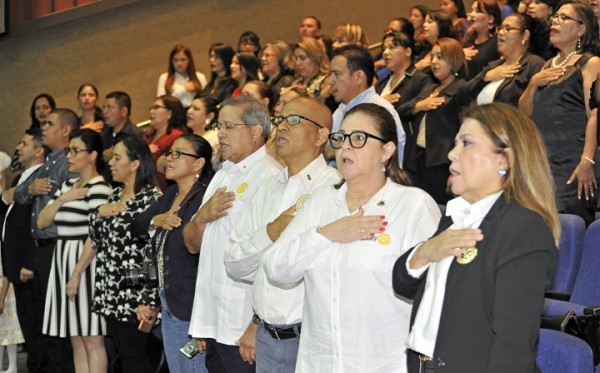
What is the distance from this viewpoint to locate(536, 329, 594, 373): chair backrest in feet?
10.0

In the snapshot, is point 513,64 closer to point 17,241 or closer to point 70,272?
point 70,272

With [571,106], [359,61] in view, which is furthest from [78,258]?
[571,106]

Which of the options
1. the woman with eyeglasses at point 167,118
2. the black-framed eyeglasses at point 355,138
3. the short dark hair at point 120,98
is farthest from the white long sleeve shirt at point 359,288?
the short dark hair at point 120,98

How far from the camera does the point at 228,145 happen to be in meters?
4.80

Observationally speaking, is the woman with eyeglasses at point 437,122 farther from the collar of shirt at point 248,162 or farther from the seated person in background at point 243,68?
the seated person in background at point 243,68

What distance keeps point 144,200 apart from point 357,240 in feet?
8.56

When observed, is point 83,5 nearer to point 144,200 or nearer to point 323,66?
point 323,66

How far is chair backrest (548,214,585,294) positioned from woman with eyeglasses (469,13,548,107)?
1.96m

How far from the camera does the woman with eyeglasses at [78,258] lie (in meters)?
6.22

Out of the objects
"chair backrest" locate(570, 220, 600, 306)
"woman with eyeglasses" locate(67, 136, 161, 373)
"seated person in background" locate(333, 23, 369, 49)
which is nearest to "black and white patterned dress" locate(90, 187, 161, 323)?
"woman with eyeglasses" locate(67, 136, 161, 373)

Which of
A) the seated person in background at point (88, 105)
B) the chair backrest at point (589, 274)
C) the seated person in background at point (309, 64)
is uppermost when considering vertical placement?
the seated person in background at point (309, 64)

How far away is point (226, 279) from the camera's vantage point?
4570mm

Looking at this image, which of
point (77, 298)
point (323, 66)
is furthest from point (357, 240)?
point (323, 66)

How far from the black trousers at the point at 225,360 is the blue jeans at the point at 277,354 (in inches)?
20.9
